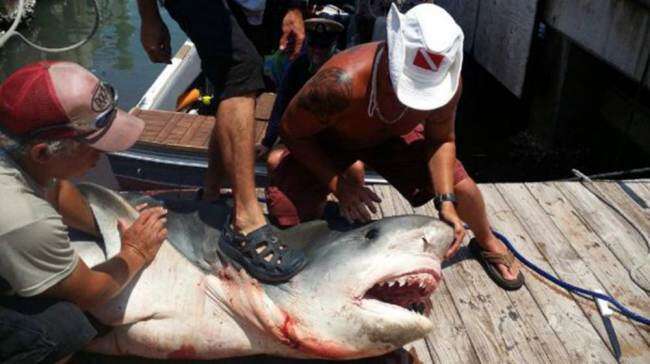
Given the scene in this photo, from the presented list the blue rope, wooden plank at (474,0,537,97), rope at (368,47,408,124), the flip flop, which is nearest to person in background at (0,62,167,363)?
rope at (368,47,408,124)

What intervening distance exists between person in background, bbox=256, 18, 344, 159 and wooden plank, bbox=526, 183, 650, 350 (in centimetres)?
178

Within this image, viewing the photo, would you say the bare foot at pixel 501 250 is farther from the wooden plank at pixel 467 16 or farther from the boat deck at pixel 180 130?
the wooden plank at pixel 467 16

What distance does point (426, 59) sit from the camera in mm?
2496

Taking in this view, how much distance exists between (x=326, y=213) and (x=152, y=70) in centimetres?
1374

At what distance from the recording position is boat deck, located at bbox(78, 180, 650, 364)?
288 centimetres

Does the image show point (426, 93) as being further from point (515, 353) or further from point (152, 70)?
point (152, 70)

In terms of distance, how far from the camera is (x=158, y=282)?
2.34 metres

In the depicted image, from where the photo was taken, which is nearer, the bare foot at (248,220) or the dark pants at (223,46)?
the bare foot at (248,220)

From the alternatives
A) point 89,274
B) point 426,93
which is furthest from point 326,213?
point 89,274

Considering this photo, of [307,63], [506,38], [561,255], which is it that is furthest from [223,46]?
[506,38]

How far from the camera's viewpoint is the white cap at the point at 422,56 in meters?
2.49

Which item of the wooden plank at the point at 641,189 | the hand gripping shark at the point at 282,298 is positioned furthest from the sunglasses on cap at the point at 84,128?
the wooden plank at the point at 641,189

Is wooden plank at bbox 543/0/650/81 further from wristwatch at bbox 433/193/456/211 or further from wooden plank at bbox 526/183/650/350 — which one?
wristwatch at bbox 433/193/456/211

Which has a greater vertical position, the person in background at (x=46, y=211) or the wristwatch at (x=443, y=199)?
the person in background at (x=46, y=211)
